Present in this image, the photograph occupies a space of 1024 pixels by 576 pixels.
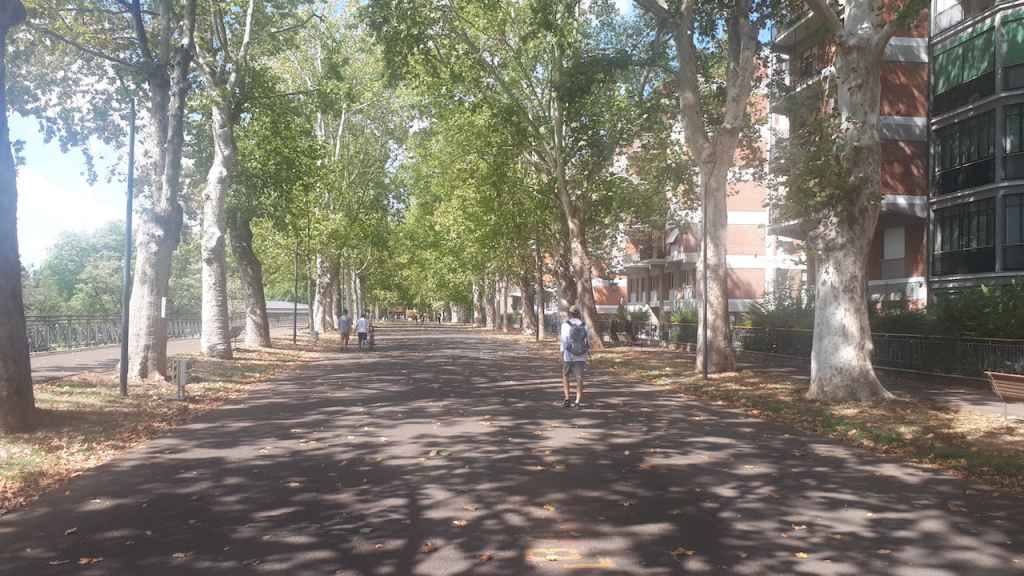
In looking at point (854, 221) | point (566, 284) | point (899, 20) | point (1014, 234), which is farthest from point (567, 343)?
point (566, 284)

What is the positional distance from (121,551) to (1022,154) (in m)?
27.2

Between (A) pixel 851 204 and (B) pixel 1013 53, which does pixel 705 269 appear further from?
(B) pixel 1013 53

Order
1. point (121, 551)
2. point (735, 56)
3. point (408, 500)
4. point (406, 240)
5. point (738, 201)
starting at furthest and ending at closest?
point (406, 240), point (738, 201), point (735, 56), point (408, 500), point (121, 551)

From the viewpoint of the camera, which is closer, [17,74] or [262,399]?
[262,399]

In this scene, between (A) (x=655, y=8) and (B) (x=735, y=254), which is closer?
(A) (x=655, y=8)

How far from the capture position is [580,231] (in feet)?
105

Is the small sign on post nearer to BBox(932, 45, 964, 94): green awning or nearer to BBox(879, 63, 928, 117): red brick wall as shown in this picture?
BBox(879, 63, 928, 117): red brick wall

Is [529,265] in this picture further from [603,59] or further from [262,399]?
[262,399]

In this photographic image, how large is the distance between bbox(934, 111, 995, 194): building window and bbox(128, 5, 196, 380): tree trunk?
23505 mm

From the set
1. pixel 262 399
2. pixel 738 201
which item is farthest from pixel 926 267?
pixel 262 399

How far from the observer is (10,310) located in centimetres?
1010

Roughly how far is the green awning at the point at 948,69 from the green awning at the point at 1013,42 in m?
1.93

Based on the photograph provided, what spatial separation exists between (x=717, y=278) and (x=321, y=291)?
32.5 m

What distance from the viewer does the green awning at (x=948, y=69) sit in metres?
26.9
